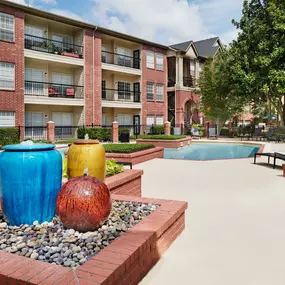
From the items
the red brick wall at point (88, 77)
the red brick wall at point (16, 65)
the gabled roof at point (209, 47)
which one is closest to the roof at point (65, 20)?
the red brick wall at point (16, 65)

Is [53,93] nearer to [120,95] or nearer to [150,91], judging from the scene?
[120,95]

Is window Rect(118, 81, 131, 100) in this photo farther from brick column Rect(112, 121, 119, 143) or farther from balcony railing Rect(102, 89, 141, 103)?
brick column Rect(112, 121, 119, 143)

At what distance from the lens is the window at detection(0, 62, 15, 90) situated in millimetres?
21734

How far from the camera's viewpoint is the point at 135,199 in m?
5.10

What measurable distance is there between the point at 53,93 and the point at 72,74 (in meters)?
3.27

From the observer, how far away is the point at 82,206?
11.9 feet

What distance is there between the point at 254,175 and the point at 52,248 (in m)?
7.83

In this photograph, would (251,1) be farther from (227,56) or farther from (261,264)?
(261,264)

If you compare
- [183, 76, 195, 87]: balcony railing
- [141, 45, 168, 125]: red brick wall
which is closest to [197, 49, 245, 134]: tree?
[183, 76, 195, 87]: balcony railing

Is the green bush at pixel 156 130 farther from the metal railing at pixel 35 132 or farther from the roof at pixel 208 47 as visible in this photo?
the roof at pixel 208 47

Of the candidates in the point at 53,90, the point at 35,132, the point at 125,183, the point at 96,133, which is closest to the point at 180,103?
the point at 96,133

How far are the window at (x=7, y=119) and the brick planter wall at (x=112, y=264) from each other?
2082 cm

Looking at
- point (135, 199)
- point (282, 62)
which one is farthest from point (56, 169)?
point (282, 62)

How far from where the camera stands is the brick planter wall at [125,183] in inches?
228
